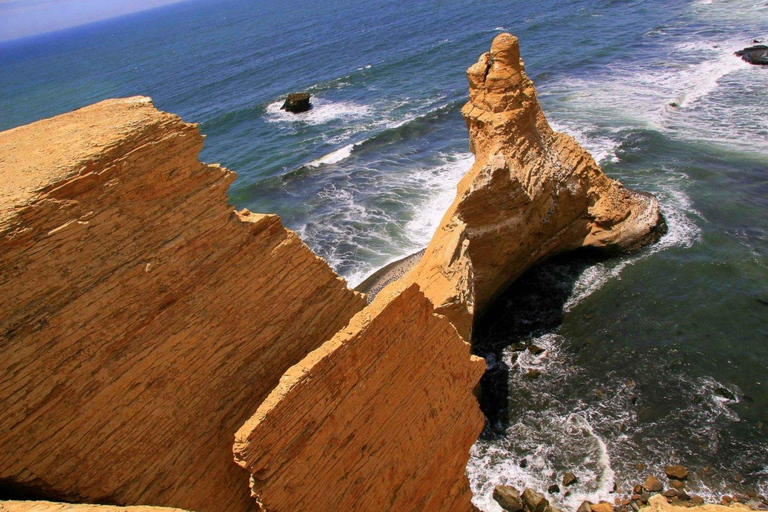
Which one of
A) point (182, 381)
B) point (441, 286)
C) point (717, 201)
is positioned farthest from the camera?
point (717, 201)

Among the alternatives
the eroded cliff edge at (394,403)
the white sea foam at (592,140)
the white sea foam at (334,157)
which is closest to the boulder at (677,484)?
the eroded cliff edge at (394,403)

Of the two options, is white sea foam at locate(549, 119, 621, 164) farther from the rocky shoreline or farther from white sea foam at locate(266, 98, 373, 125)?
the rocky shoreline

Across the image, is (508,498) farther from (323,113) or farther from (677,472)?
(323,113)

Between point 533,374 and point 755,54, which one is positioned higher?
point 755,54

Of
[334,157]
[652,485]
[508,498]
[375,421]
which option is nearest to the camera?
[375,421]

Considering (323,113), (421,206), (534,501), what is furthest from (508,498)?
(323,113)

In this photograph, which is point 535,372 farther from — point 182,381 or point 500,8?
point 500,8

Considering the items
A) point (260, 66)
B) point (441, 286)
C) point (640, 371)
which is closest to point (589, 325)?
point (640, 371)

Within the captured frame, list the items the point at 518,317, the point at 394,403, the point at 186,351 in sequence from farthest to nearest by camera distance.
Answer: the point at 518,317 < the point at 394,403 < the point at 186,351
